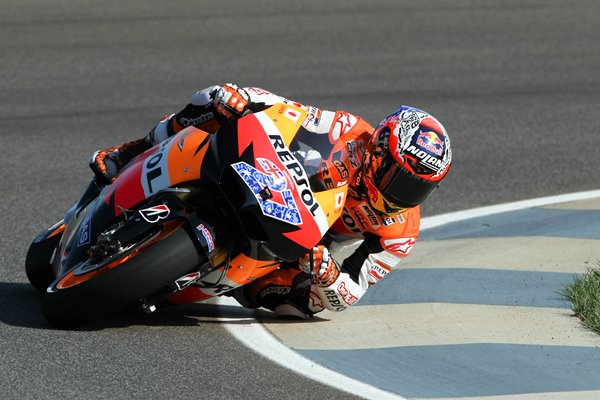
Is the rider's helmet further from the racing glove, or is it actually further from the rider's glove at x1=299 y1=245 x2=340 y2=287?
the racing glove

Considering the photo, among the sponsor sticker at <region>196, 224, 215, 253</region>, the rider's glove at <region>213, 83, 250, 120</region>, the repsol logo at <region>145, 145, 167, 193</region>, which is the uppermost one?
the rider's glove at <region>213, 83, 250, 120</region>

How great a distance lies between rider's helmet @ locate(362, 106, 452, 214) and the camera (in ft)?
19.1

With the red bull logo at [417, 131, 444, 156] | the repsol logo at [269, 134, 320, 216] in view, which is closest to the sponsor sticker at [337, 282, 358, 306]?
the repsol logo at [269, 134, 320, 216]

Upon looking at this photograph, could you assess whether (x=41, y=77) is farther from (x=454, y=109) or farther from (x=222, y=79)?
(x=454, y=109)

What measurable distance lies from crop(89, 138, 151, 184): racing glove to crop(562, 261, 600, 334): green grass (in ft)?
8.06

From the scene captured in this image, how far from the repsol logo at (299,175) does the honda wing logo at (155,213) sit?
607mm

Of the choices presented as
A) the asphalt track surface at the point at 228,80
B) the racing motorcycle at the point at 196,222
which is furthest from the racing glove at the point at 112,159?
the asphalt track surface at the point at 228,80

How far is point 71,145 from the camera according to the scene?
998 cm

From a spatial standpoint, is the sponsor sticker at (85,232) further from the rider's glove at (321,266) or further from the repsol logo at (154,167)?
the rider's glove at (321,266)

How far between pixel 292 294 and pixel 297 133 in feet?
2.88

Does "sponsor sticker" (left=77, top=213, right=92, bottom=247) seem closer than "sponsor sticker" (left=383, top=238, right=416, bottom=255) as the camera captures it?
Yes

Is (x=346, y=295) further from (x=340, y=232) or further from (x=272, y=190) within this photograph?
(x=272, y=190)

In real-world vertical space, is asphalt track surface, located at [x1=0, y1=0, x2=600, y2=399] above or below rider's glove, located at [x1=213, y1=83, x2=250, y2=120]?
below

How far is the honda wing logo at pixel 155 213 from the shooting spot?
549 centimetres
